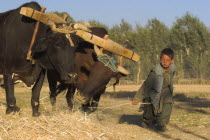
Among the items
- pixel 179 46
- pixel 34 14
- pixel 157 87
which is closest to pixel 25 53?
pixel 34 14

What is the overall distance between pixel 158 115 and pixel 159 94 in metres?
0.40

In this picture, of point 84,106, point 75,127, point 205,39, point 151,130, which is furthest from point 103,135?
point 205,39

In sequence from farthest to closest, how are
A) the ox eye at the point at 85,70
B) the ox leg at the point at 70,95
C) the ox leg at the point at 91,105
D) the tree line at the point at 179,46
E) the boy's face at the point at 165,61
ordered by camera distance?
1. the tree line at the point at 179,46
2. the ox leg at the point at 70,95
3. the ox leg at the point at 91,105
4. the ox eye at the point at 85,70
5. the boy's face at the point at 165,61

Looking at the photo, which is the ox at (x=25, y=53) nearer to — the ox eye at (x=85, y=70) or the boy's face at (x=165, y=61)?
the ox eye at (x=85, y=70)

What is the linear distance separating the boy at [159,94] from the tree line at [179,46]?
24978mm

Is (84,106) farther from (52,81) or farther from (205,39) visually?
(205,39)

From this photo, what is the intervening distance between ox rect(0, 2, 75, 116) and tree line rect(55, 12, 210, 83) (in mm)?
25815

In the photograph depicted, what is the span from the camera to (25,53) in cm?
711

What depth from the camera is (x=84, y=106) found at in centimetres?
831

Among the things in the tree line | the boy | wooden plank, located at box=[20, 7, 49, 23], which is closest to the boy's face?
the boy

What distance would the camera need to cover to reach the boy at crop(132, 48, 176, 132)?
757 centimetres

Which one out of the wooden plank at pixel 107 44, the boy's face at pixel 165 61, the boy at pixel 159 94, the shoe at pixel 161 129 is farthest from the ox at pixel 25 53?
the shoe at pixel 161 129

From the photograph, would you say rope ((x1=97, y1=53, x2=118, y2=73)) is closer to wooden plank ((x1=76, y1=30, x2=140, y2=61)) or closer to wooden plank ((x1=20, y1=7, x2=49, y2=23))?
wooden plank ((x1=76, y1=30, x2=140, y2=61))

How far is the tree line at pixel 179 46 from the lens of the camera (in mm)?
33531
